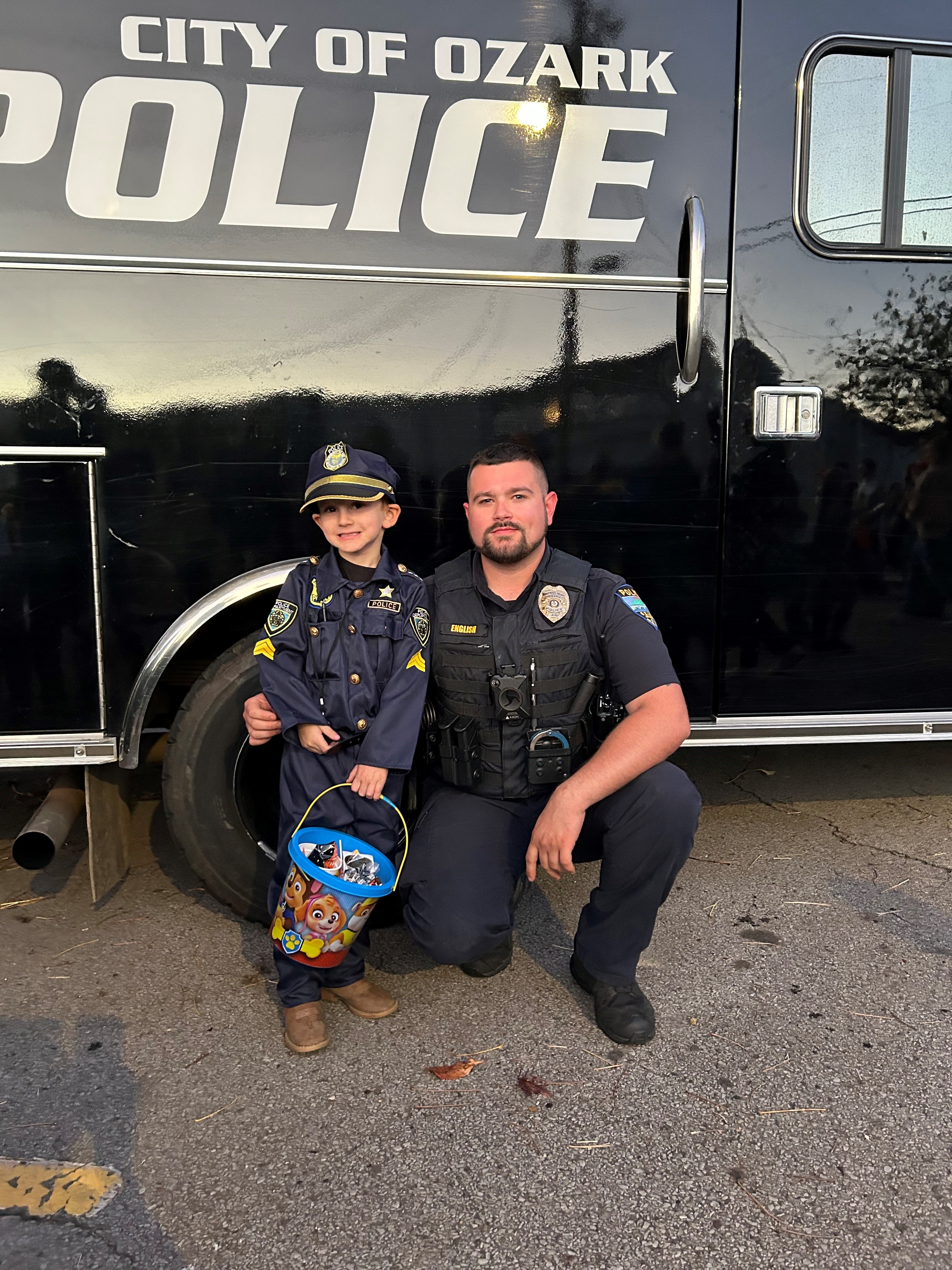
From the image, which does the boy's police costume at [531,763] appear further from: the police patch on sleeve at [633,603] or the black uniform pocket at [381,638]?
the black uniform pocket at [381,638]

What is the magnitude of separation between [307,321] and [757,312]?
4.14 feet

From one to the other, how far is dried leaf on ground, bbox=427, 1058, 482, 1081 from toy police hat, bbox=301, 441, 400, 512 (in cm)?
136

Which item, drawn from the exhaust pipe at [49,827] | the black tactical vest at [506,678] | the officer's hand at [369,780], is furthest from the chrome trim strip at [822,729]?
the exhaust pipe at [49,827]

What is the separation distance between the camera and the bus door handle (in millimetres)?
2537

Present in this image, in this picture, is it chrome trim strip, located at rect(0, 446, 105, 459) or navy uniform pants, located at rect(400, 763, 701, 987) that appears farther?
chrome trim strip, located at rect(0, 446, 105, 459)

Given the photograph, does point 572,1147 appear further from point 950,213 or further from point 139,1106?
point 950,213

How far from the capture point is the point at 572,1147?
6.28 feet

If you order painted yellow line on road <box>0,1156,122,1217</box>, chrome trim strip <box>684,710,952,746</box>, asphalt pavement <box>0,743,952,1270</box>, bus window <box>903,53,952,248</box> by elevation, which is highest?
bus window <box>903,53,952,248</box>

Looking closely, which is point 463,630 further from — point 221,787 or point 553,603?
point 221,787

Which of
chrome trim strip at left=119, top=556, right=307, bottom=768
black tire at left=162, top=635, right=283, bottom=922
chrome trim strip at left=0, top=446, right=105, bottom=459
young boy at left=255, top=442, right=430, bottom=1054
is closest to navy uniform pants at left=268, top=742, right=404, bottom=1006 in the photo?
young boy at left=255, top=442, right=430, bottom=1054

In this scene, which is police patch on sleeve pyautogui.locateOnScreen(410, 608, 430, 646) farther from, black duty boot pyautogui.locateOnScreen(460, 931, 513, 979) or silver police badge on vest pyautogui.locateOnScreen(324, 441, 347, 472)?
black duty boot pyautogui.locateOnScreen(460, 931, 513, 979)

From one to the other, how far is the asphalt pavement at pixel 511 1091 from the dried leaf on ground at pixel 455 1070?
0.06ft

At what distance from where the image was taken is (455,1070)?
2162 millimetres

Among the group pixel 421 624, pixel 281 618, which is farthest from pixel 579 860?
pixel 281 618
